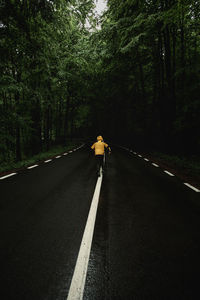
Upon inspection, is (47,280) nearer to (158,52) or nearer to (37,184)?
(37,184)

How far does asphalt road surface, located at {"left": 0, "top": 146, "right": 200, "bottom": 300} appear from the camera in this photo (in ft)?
7.56

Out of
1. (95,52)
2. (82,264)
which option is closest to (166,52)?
(95,52)

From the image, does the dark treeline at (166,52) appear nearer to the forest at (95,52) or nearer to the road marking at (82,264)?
the forest at (95,52)

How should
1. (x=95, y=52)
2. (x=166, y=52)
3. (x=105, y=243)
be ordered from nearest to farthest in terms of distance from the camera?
(x=105, y=243) → (x=95, y=52) → (x=166, y=52)

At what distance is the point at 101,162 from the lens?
8797mm

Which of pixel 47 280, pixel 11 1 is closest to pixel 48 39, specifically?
pixel 11 1

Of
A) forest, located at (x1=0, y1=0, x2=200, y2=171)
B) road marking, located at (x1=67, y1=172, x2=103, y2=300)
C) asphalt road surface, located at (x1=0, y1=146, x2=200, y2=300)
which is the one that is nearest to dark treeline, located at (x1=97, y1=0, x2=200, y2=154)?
forest, located at (x1=0, y1=0, x2=200, y2=171)

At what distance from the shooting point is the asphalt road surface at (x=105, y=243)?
230cm

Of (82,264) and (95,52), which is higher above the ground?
(95,52)

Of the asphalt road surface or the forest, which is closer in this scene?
the asphalt road surface

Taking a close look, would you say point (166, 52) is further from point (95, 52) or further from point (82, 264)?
point (82, 264)

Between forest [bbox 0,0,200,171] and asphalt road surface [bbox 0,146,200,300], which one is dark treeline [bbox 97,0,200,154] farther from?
asphalt road surface [bbox 0,146,200,300]

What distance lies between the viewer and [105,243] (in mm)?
3301

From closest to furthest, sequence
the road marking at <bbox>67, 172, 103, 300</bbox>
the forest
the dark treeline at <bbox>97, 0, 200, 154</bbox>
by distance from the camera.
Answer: the road marking at <bbox>67, 172, 103, 300</bbox>, the forest, the dark treeline at <bbox>97, 0, 200, 154</bbox>
